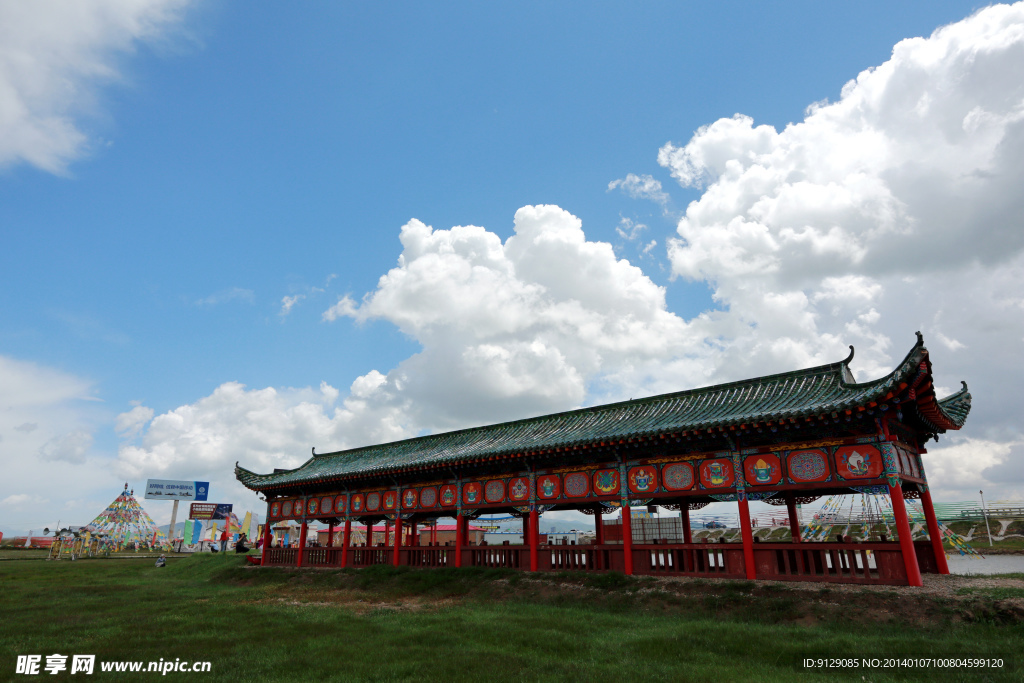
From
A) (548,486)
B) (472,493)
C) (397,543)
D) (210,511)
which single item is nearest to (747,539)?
(548,486)

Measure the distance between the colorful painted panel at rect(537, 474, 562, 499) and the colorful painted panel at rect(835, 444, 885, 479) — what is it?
934cm

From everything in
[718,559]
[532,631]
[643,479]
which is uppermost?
[643,479]

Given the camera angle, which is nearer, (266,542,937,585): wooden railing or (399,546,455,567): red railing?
(266,542,937,585): wooden railing

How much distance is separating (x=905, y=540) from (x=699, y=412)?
671 centimetres

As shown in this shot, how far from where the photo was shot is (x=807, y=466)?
15680 millimetres

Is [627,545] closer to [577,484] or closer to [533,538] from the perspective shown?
[577,484]

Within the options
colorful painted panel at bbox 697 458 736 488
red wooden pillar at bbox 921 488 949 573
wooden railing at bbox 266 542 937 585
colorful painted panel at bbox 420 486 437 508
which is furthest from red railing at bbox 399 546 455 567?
red wooden pillar at bbox 921 488 949 573

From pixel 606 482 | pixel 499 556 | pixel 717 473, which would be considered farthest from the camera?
pixel 499 556

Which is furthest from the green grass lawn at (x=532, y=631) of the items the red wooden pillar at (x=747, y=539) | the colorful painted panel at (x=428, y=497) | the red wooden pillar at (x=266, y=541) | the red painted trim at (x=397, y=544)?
the red wooden pillar at (x=266, y=541)

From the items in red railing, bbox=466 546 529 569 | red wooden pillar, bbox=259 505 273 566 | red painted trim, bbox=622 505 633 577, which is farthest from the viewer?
red wooden pillar, bbox=259 505 273 566

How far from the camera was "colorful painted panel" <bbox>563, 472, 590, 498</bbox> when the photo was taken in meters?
19.9

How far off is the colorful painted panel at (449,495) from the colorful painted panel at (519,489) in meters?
2.97

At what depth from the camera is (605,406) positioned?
2338 cm

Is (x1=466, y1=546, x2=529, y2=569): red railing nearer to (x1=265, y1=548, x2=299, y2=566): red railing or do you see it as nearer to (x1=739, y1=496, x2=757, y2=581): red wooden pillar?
(x1=739, y1=496, x2=757, y2=581): red wooden pillar
